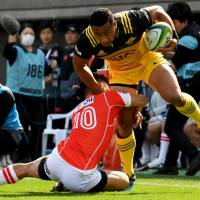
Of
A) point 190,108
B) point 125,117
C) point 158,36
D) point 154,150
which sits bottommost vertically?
point 154,150

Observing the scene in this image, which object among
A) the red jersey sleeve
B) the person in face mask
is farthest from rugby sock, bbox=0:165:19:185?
the person in face mask

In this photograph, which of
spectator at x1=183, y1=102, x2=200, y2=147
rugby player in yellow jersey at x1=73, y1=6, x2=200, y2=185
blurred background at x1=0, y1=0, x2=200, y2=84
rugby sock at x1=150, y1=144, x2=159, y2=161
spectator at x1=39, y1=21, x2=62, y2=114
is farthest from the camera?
blurred background at x1=0, y1=0, x2=200, y2=84

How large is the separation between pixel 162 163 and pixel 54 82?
111 inches

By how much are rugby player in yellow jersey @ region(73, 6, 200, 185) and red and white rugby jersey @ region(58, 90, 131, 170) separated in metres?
0.59

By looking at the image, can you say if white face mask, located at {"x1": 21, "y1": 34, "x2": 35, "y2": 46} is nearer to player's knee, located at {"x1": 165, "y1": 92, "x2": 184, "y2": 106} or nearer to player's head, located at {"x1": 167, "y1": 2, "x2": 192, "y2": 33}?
player's head, located at {"x1": 167, "y1": 2, "x2": 192, "y2": 33}

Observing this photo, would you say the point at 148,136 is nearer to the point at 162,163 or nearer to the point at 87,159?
the point at 162,163

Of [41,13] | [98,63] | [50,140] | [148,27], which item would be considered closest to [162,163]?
[98,63]

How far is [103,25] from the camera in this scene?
793 cm

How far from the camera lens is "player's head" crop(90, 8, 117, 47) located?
792cm

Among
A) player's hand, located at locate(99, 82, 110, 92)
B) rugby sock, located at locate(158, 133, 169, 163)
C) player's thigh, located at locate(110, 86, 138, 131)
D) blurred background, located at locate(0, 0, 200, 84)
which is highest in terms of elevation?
blurred background, located at locate(0, 0, 200, 84)

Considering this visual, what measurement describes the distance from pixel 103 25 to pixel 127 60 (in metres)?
0.79

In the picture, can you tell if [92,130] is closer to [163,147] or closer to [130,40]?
[130,40]

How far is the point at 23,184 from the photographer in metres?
9.12

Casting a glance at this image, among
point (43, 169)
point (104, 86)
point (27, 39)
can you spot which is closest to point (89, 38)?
point (104, 86)
